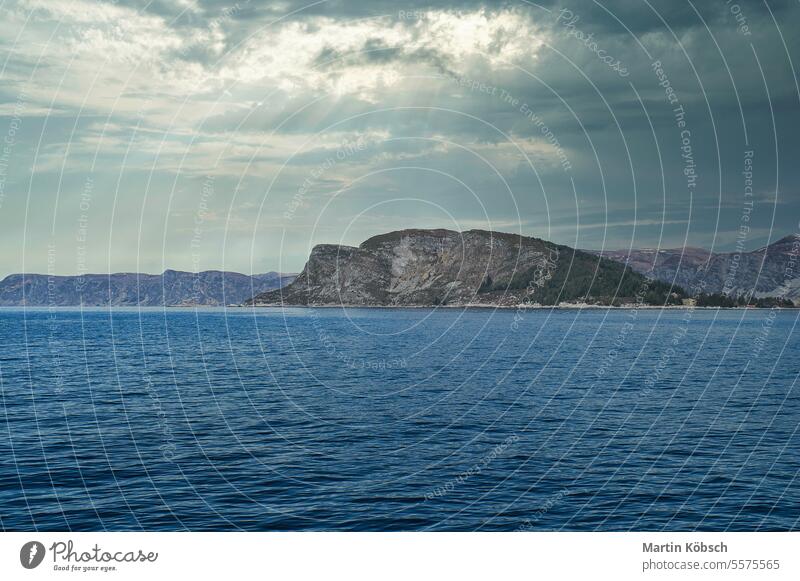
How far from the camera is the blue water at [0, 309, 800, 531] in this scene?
34156 mm

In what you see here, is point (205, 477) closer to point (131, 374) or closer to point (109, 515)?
point (109, 515)

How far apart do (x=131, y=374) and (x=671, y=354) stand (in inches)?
4042

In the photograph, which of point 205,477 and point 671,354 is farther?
point 671,354

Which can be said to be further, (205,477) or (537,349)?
(537,349)

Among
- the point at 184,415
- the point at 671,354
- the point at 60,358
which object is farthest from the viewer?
the point at 671,354

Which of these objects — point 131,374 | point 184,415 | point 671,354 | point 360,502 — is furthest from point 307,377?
point 671,354

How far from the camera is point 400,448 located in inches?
1961

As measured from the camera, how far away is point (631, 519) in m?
33.8

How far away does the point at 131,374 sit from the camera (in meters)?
101

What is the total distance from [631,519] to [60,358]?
122 m

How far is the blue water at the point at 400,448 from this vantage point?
34156mm

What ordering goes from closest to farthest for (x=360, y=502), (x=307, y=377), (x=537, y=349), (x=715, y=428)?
(x=360, y=502) < (x=715, y=428) < (x=307, y=377) < (x=537, y=349)

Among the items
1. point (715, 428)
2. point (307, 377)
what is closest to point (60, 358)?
point (307, 377)

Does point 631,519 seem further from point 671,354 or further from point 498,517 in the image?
point 671,354
